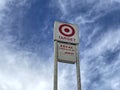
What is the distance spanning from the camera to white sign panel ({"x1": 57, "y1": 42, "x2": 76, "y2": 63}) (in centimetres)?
2056

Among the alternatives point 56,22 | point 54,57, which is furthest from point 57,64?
point 56,22

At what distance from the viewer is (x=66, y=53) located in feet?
68.2

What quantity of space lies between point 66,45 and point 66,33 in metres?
1.05

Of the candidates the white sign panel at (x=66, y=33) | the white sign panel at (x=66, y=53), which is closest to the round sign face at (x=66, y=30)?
the white sign panel at (x=66, y=33)

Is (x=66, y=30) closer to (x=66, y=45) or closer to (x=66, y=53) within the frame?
(x=66, y=45)

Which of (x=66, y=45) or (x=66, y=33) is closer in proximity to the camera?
(x=66, y=45)

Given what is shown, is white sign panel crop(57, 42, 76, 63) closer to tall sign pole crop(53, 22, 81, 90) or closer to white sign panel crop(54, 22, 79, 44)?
tall sign pole crop(53, 22, 81, 90)

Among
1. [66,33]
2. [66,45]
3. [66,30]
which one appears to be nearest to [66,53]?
[66,45]

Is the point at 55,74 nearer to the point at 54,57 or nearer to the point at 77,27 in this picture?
the point at 54,57

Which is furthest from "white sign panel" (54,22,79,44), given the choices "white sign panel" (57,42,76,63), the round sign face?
"white sign panel" (57,42,76,63)

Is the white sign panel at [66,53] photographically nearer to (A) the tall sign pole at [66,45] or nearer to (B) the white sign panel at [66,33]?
(A) the tall sign pole at [66,45]

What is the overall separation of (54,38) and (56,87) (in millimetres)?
3864

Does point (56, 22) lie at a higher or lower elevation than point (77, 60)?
higher

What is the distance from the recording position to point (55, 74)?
19578mm
